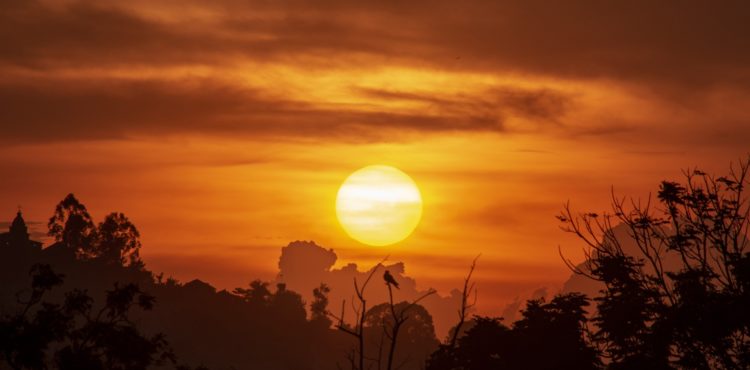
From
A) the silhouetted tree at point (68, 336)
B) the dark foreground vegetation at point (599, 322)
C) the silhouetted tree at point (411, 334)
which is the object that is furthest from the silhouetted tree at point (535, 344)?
the silhouetted tree at point (411, 334)

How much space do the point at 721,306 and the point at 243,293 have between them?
439 ft

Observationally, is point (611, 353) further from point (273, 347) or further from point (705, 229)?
point (273, 347)

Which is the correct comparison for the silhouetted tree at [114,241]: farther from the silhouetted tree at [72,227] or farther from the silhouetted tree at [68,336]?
the silhouetted tree at [68,336]

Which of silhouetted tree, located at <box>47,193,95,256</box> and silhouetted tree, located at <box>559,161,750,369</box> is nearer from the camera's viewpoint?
silhouetted tree, located at <box>559,161,750,369</box>

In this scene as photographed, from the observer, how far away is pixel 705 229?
134ft

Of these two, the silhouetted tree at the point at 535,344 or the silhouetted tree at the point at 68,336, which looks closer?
the silhouetted tree at the point at 68,336

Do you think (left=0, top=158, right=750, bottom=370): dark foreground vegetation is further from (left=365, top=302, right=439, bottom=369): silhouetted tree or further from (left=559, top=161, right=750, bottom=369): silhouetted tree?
(left=365, top=302, right=439, bottom=369): silhouetted tree

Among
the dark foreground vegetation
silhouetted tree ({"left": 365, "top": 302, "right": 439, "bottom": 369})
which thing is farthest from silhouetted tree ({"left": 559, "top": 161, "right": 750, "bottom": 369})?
silhouetted tree ({"left": 365, "top": 302, "right": 439, "bottom": 369})

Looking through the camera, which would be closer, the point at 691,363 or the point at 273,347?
the point at 691,363

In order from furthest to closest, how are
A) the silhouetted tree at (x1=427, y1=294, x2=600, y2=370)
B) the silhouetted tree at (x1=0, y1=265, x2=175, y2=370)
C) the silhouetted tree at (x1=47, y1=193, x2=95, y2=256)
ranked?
the silhouetted tree at (x1=47, y1=193, x2=95, y2=256) → the silhouetted tree at (x1=427, y1=294, x2=600, y2=370) → the silhouetted tree at (x1=0, y1=265, x2=175, y2=370)

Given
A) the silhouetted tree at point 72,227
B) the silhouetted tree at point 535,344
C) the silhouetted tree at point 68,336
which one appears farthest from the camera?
the silhouetted tree at point 72,227

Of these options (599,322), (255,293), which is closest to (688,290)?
(599,322)

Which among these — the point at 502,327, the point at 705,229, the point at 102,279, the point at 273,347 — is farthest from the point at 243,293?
the point at 705,229

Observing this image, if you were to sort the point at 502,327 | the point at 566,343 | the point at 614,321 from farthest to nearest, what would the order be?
the point at 502,327, the point at 566,343, the point at 614,321
